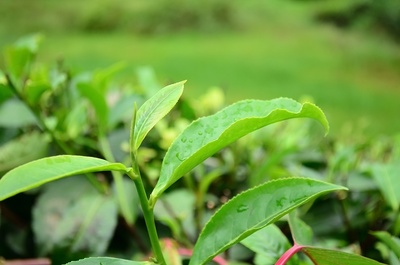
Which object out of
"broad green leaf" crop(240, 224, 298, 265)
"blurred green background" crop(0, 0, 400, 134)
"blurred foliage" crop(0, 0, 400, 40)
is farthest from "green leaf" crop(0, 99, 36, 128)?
"blurred foliage" crop(0, 0, 400, 40)

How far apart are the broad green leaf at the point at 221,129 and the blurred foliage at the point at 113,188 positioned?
21cm

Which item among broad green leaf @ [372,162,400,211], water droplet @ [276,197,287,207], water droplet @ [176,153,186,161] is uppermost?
water droplet @ [176,153,186,161]

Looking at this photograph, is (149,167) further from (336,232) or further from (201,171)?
(336,232)

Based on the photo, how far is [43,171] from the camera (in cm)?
30

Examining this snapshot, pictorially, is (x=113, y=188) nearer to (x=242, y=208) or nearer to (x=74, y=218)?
(x=74, y=218)

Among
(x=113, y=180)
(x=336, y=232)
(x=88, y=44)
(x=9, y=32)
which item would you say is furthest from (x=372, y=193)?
(x=9, y=32)

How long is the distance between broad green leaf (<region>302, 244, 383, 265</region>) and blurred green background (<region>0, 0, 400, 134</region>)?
11.4 feet

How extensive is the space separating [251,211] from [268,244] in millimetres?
71

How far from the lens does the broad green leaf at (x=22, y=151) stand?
0.63 meters

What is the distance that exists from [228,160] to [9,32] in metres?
4.56

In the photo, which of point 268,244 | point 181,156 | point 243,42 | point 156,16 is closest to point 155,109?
point 181,156

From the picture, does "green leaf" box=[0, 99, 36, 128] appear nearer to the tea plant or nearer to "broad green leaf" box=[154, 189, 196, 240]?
"broad green leaf" box=[154, 189, 196, 240]

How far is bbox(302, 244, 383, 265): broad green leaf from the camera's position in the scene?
361 mm

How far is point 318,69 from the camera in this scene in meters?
4.39
